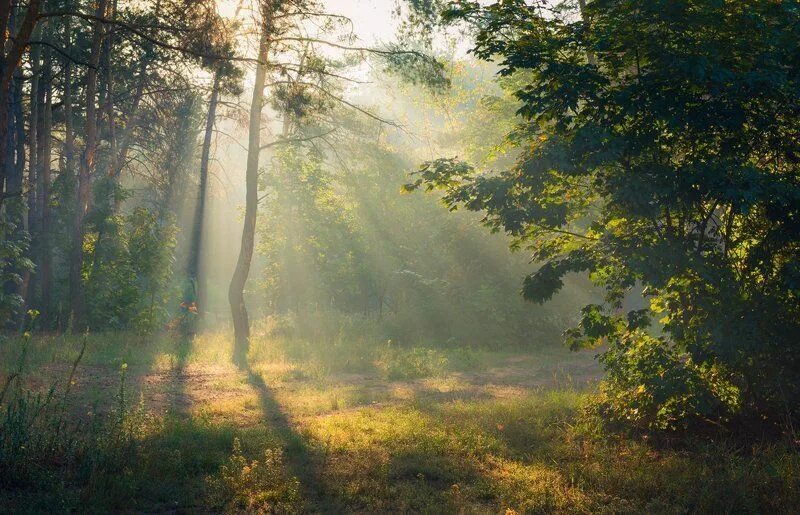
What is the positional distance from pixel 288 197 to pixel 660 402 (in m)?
23.3

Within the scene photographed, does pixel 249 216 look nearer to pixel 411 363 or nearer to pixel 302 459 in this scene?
pixel 411 363

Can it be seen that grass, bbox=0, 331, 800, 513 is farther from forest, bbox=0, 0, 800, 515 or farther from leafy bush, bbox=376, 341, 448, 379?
leafy bush, bbox=376, 341, 448, 379

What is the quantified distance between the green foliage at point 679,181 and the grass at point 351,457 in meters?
0.89

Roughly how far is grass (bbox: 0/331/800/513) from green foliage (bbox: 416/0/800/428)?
2.92ft

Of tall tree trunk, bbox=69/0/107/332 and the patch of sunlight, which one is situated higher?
tall tree trunk, bbox=69/0/107/332

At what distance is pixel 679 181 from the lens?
7.05 metres

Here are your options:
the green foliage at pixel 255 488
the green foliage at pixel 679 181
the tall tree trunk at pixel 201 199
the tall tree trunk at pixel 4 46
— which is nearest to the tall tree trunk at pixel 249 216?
the tall tree trunk at pixel 201 199

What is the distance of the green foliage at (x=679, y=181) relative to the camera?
6.93 metres

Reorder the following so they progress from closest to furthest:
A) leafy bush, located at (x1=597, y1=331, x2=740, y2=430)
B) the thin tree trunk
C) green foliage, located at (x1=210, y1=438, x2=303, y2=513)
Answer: green foliage, located at (x1=210, y1=438, x2=303, y2=513)
leafy bush, located at (x1=597, y1=331, x2=740, y2=430)
the thin tree trunk

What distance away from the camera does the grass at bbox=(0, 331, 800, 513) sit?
5840 mm

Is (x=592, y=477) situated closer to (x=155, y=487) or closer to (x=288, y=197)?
(x=155, y=487)

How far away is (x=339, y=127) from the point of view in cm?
2202

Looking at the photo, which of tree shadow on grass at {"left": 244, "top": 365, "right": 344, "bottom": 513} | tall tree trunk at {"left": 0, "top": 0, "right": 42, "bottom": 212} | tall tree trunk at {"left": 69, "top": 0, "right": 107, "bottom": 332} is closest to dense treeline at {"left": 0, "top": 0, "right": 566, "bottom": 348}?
tall tree trunk at {"left": 69, "top": 0, "right": 107, "bottom": 332}

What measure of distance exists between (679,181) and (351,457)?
4.71 metres
